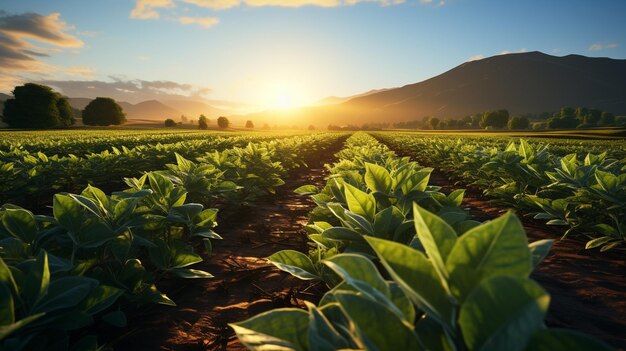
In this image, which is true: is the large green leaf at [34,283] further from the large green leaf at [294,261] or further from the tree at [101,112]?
the tree at [101,112]

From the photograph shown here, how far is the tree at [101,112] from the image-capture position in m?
71.8

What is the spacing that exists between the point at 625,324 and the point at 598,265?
1206mm

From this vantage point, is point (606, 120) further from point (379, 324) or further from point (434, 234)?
point (379, 324)

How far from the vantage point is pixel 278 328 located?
0.93 metres

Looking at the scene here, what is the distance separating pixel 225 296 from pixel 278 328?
218 cm

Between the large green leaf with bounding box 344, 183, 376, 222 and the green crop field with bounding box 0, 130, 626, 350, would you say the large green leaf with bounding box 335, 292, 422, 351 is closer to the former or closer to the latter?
the green crop field with bounding box 0, 130, 626, 350

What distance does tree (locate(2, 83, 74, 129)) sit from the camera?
58000mm

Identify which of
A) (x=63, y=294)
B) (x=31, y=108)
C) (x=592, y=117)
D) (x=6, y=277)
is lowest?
(x=63, y=294)

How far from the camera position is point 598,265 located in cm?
343

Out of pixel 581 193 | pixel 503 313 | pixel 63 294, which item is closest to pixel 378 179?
pixel 503 313

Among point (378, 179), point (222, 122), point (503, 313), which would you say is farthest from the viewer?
point (222, 122)

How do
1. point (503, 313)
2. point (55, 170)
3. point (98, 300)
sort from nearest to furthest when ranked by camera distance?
point (503, 313) → point (98, 300) → point (55, 170)

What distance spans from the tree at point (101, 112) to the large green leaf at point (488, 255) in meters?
84.3

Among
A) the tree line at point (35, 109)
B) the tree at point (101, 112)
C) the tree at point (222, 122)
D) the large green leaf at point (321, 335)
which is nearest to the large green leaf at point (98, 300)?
the large green leaf at point (321, 335)
